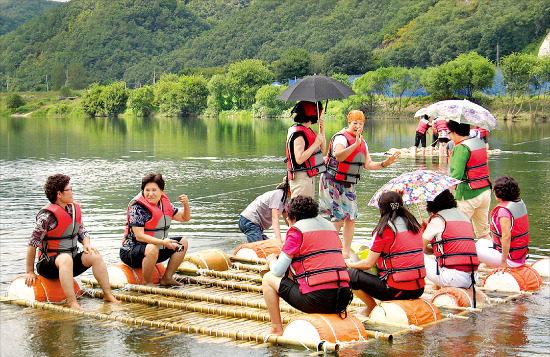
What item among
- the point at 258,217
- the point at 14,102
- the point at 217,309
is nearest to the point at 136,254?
the point at 217,309

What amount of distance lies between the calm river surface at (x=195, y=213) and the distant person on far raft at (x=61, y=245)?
549mm

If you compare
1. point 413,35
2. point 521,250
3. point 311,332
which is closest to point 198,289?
point 311,332

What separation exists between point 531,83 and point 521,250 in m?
77.2

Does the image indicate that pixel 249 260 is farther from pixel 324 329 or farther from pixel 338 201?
pixel 324 329

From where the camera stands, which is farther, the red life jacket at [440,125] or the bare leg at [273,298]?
the red life jacket at [440,125]

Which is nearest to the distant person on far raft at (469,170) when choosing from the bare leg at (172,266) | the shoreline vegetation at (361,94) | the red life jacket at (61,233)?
the bare leg at (172,266)

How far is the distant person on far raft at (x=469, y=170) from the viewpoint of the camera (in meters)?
10.2

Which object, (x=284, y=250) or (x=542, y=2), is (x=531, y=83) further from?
(x=284, y=250)

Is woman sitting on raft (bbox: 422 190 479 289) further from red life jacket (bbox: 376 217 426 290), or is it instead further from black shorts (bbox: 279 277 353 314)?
black shorts (bbox: 279 277 353 314)

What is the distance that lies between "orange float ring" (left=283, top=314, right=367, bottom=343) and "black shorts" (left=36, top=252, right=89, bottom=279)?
10.6 feet

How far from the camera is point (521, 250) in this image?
9203 millimetres

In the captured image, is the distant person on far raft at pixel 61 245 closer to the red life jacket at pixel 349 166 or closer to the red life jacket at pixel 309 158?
the red life jacket at pixel 309 158

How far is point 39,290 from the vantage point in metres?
8.72

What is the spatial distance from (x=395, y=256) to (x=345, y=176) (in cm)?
264
